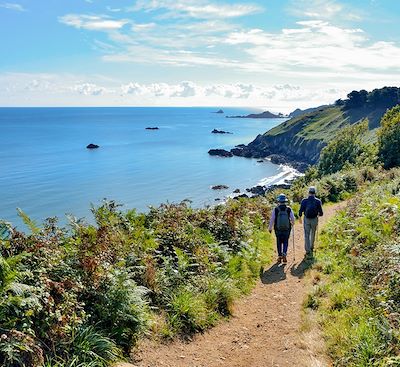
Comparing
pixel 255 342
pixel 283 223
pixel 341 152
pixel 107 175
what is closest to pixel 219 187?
pixel 107 175

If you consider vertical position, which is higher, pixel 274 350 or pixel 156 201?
pixel 274 350

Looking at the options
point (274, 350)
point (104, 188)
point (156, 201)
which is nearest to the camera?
point (274, 350)

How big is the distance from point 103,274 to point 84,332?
1165mm

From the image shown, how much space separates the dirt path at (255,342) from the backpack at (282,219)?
262cm

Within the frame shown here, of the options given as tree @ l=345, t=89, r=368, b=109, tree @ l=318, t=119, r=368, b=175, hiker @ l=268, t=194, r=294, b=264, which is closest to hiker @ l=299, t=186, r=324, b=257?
hiker @ l=268, t=194, r=294, b=264

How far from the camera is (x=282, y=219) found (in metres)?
13.1

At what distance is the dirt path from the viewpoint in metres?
7.05

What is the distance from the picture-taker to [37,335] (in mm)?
5609

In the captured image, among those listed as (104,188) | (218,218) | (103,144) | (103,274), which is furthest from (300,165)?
(103,274)

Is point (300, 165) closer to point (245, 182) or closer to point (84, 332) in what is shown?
point (245, 182)

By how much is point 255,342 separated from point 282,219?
18.6 feet

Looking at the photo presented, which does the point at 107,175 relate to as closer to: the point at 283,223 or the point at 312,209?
the point at 312,209

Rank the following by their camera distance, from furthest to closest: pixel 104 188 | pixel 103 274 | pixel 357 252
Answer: pixel 104 188, pixel 357 252, pixel 103 274

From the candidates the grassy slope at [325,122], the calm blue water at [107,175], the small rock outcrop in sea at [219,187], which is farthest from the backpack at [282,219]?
the grassy slope at [325,122]
